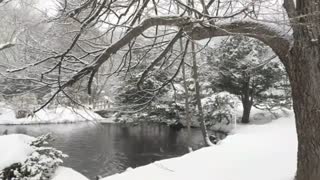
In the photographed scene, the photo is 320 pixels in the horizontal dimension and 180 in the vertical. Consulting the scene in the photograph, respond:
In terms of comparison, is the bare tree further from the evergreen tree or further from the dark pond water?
the evergreen tree

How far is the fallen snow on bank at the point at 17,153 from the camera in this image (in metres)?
7.63

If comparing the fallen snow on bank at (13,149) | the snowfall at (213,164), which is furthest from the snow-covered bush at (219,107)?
the fallen snow on bank at (13,149)

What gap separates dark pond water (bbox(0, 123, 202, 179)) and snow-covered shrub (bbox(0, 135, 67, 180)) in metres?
1.48

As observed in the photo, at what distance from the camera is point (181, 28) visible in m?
4.21

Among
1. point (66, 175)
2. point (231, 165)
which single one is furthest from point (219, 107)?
point (66, 175)

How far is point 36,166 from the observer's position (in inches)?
302

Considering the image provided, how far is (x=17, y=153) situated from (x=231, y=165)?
4.09 m

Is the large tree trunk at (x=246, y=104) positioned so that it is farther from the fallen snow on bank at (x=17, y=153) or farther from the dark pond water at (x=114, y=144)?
the fallen snow on bank at (x=17, y=153)

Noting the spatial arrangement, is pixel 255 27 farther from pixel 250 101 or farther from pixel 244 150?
pixel 250 101

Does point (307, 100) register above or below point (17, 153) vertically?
above

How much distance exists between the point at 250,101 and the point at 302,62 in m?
14.6

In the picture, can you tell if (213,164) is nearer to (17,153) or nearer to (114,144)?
(17,153)

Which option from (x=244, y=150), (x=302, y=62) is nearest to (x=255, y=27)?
(x=302, y=62)

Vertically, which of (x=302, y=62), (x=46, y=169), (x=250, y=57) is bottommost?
(x=46, y=169)
